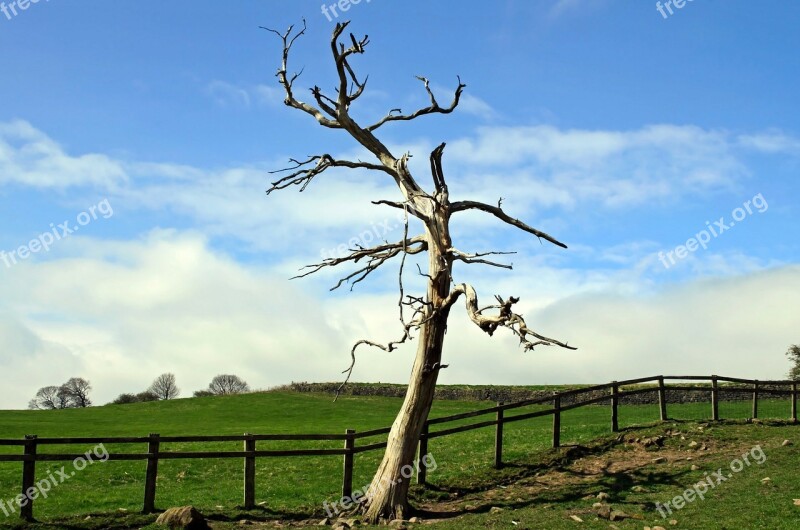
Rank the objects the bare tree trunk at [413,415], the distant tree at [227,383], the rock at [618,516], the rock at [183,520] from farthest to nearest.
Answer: the distant tree at [227,383] → the bare tree trunk at [413,415] → the rock at [618,516] → the rock at [183,520]

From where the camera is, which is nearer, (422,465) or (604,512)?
(604,512)

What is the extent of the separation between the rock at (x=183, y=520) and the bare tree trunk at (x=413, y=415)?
11.0 ft

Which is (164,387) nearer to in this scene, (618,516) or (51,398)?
(51,398)

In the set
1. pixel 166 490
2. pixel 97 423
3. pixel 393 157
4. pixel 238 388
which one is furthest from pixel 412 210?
pixel 238 388

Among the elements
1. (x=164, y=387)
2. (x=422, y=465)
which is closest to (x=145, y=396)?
(x=164, y=387)

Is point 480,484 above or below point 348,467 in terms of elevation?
below

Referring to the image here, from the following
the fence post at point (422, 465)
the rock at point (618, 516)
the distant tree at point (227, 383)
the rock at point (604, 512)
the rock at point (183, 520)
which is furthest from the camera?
the distant tree at point (227, 383)

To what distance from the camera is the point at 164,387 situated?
81125mm

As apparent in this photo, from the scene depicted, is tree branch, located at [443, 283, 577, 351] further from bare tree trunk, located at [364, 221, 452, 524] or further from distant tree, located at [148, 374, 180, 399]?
distant tree, located at [148, 374, 180, 399]

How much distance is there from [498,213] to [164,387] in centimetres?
7119

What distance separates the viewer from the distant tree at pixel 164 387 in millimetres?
80500

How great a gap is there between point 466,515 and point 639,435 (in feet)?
26.7

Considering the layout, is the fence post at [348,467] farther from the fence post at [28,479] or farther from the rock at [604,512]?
the fence post at [28,479]

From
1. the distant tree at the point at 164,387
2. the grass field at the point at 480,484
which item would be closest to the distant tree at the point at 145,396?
the distant tree at the point at 164,387
